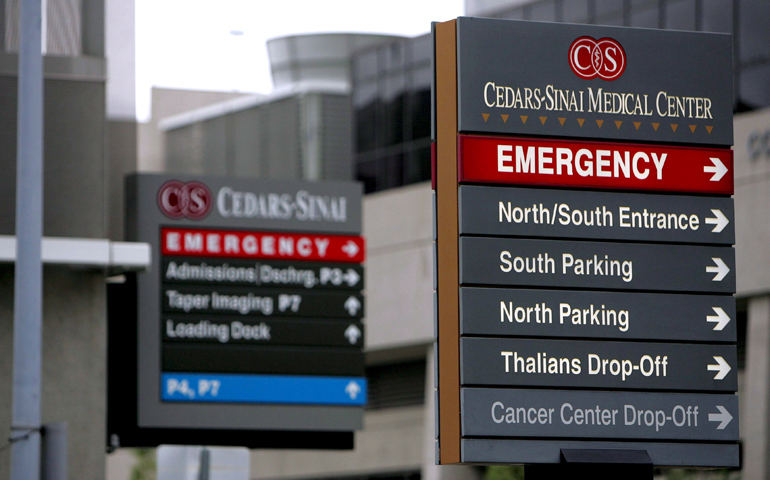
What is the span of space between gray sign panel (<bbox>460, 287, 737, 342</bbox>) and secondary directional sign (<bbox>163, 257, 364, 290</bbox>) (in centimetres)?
698

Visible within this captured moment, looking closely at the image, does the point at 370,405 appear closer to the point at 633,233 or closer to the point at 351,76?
the point at 351,76

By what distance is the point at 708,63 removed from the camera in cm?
948

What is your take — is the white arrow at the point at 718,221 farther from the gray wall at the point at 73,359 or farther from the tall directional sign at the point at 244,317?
the gray wall at the point at 73,359

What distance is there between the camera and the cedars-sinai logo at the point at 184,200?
15117 mm

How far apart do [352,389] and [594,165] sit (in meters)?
6.94

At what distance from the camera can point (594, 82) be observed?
9227 mm

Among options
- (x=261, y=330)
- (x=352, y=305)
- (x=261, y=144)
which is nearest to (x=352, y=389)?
(x=352, y=305)

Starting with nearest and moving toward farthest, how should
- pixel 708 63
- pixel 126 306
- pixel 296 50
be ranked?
pixel 708 63, pixel 126 306, pixel 296 50

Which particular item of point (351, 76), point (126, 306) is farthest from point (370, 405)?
point (126, 306)

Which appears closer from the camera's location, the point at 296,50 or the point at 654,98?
the point at 654,98

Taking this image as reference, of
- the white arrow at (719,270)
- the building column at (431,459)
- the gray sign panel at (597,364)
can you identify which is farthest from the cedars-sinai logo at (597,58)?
the building column at (431,459)

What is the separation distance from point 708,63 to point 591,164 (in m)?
1.20

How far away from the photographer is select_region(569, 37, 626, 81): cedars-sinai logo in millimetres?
9211

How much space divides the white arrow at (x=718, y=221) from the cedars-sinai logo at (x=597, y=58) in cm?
116
